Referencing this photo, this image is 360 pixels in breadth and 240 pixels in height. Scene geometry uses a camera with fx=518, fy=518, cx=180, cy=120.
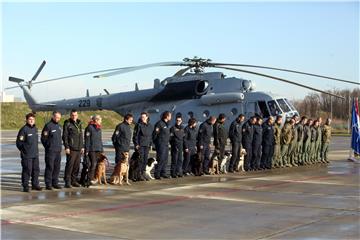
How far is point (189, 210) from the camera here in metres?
8.53

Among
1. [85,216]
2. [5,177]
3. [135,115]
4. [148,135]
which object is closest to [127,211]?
[85,216]

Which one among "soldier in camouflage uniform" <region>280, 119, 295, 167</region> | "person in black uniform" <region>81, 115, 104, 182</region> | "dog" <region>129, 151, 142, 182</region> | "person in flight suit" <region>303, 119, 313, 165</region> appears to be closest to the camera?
"person in black uniform" <region>81, 115, 104, 182</region>


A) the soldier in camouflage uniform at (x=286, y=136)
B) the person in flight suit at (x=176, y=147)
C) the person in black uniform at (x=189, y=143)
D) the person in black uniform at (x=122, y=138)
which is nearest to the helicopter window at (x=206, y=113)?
the soldier in camouflage uniform at (x=286, y=136)

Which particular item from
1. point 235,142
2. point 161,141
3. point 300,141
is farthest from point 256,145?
point 161,141

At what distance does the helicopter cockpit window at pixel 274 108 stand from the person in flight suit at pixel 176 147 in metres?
8.01

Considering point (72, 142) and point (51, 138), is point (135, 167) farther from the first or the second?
point (51, 138)

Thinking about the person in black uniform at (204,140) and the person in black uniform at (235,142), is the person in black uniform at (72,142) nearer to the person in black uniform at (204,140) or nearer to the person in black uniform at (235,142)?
the person in black uniform at (204,140)

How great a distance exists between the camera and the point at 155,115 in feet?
75.5

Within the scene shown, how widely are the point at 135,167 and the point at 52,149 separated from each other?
95.0 inches

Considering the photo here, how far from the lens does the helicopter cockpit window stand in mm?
20812

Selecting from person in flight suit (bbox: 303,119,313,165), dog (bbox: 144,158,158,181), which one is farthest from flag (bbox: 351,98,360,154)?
dog (bbox: 144,158,158,181)

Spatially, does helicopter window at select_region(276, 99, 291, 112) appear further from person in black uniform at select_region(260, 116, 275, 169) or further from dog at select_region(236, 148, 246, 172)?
dog at select_region(236, 148, 246, 172)

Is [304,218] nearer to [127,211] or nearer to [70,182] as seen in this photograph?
[127,211]

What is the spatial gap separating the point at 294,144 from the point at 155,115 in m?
7.61
